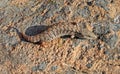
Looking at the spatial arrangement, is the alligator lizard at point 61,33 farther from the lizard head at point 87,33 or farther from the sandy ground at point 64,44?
the sandy ground at point 64,44

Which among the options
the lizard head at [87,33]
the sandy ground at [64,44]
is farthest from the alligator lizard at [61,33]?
the sandy ground at [64,44]

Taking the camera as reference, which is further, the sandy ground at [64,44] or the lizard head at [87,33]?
the lizard head at [87,33]

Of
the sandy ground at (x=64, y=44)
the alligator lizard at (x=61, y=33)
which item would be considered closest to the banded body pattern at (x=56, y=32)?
the alligator lizard at (x=61, y=33)

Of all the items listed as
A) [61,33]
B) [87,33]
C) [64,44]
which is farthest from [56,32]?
[87,33]

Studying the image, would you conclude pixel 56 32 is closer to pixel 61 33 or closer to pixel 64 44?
pixel 61 33

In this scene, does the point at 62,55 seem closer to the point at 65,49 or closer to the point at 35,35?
the point at 65,49

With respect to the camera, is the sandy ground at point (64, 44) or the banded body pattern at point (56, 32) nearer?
the sandy ground at point (64, 44)

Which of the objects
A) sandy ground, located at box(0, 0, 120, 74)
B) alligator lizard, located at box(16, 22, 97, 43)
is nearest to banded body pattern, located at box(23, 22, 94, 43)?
alligator lizard, located at box(16, 22, 97, 43)

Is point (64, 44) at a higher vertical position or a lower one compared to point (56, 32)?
lower

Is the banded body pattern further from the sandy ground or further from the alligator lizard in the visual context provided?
the sandy ground
